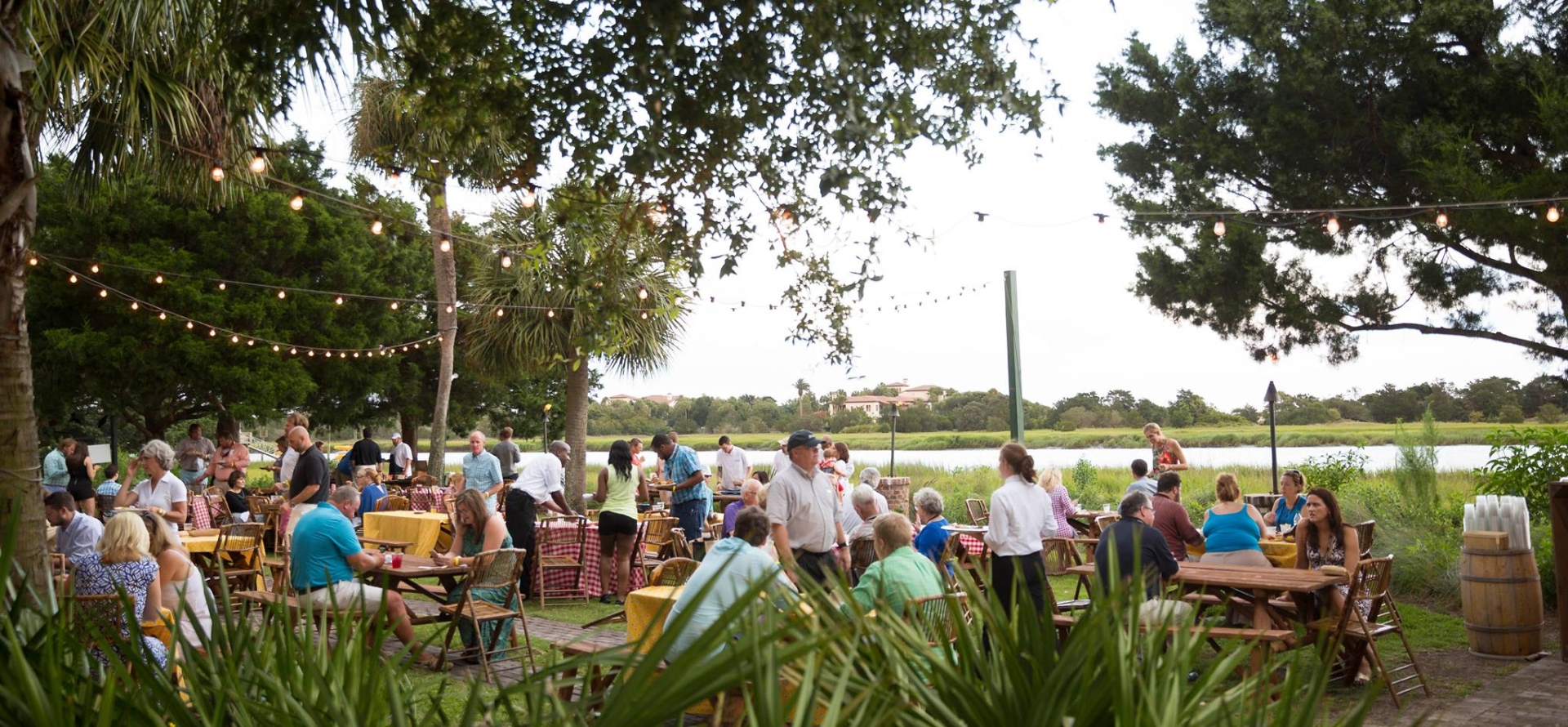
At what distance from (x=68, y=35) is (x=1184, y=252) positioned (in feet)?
42.3

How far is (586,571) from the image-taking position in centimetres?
1128

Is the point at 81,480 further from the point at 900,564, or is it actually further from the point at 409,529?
the point at 900,564

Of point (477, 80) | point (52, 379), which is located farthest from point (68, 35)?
point (52, 379)

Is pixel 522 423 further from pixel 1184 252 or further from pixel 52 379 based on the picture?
pixel 1184 252

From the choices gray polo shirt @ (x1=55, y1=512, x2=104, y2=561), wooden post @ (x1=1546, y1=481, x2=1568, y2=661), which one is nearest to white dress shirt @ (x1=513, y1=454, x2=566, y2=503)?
gray polo shirt @ (x1=55, y1=512, x2=104, y2=561)

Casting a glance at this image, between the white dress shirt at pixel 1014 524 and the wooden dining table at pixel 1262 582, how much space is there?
0.38m

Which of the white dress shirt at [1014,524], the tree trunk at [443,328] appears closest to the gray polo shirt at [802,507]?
the white dress shirt at [1014,524]

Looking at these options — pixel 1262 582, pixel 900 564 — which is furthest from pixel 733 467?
pixel 900 564

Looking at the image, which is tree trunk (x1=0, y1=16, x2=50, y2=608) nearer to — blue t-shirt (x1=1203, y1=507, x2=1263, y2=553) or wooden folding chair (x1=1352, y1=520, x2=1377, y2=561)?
blue t-shirt (x1=1203, y1=507, x2=1263, y2=553)

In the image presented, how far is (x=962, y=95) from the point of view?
4.00 m

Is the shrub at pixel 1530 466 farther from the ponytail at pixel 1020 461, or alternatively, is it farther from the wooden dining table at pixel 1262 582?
the ponytail at pixel 1020 461

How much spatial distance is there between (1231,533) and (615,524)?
5.25 meters

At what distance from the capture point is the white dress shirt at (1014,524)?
22.5 feet

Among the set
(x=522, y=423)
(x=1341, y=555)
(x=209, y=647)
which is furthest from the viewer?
(x=522, y=423)
